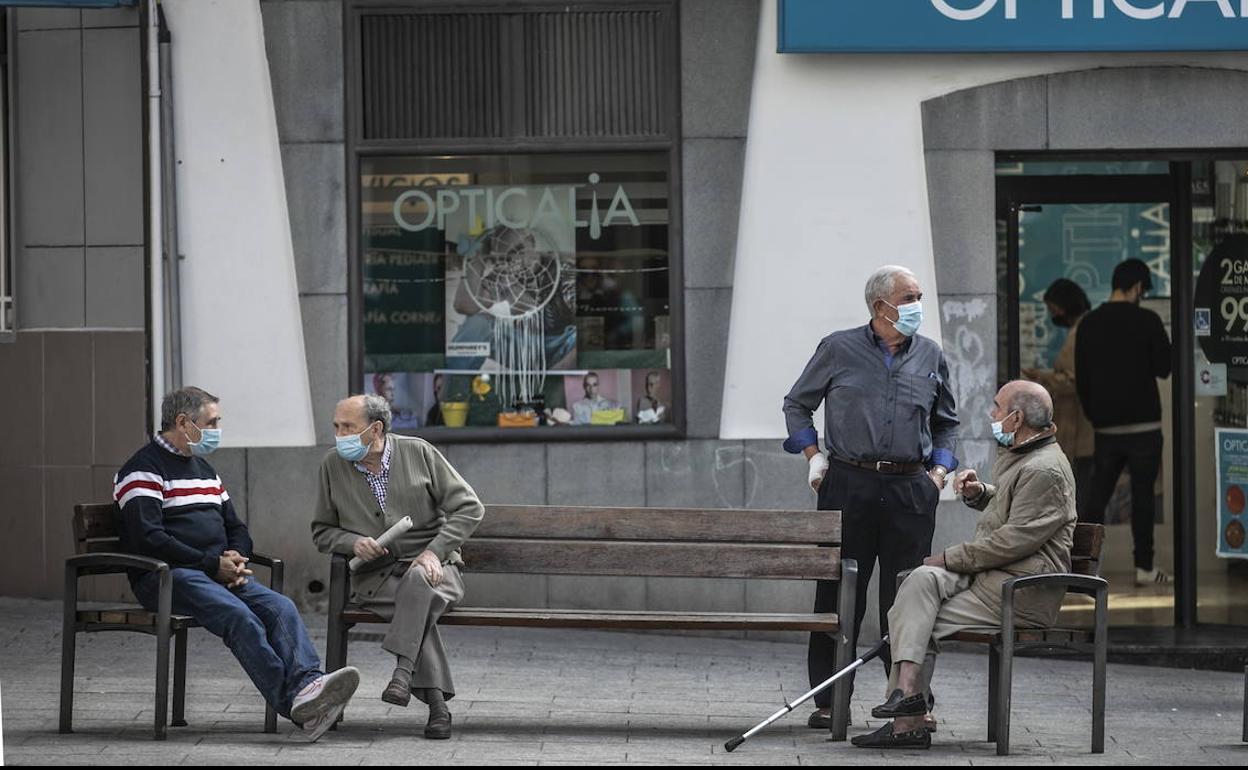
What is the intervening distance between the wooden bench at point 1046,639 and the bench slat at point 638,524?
881 millimetres

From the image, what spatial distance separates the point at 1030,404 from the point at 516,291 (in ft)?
12.7

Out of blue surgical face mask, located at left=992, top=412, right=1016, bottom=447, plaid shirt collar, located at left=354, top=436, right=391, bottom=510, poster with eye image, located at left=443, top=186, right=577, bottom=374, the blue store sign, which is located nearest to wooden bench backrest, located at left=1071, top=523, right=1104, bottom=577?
blue surgical face mask, located at left=992, top=412, right=1016, bottom=447

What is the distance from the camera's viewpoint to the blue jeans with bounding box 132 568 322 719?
7.27m

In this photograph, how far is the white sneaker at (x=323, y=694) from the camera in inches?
284

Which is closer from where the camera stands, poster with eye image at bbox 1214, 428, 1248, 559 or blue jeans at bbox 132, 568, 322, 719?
blue jeans at bbox 132, 568, 322, 719

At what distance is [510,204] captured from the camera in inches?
420

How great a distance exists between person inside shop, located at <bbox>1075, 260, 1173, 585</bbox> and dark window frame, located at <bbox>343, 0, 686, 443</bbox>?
2.56 meters

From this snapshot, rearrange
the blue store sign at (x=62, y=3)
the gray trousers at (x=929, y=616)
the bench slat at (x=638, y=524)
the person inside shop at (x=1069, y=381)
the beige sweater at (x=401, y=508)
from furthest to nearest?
the person inside shop at (x=1069, y=381), the blue store sign at (x=62, y=3), the bench slat at (x=638, y=524), the beige sweater at (x=401, y=508), the gray trousers at (x=929, y=616)

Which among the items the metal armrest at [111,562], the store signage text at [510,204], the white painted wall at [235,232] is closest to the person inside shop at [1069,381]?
the store signage text at [510,204]

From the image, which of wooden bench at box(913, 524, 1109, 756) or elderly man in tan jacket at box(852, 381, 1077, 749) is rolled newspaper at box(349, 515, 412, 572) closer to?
elderly man in tan jacket at box(852, 381, 1077, 749)

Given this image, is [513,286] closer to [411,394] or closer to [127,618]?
[411,394]

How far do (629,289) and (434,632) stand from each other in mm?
3589

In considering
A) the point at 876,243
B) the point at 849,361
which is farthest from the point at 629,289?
the point at 849,361

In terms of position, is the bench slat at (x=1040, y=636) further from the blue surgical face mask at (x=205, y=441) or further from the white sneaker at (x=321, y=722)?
the blue surgical face mask at (x=205, y=441)
